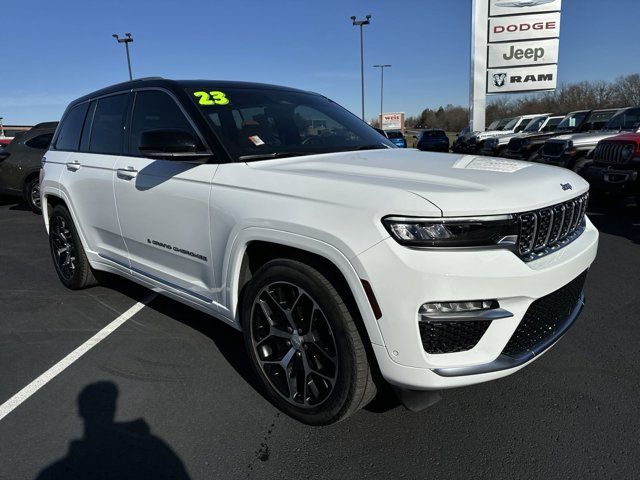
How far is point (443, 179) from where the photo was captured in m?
2.28

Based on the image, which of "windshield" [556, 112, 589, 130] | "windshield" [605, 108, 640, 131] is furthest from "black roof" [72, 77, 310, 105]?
"windshield" [556, 112, 589, 130]

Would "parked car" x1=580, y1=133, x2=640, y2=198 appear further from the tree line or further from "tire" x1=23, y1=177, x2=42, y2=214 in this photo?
the tree line

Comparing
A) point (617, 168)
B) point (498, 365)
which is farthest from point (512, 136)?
point (498, 365)

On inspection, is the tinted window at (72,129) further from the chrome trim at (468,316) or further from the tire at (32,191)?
the tire at (32,191)

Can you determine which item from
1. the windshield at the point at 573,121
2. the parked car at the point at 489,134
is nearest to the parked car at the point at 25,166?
the windshield at the point at 573,121

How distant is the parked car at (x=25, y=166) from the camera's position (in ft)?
34.4

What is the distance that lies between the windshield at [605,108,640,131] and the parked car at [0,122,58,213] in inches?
504

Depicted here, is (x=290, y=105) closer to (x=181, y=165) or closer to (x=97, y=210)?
(x=181, y=165)

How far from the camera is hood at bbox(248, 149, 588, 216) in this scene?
81.0 inches

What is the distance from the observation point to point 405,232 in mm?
2043

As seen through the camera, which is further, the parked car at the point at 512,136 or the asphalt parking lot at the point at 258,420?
the parked car at the point at 512,136

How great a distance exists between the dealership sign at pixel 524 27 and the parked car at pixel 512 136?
11.0 ft

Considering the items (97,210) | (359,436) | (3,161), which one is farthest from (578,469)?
(3,161)

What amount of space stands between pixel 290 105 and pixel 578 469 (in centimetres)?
284
